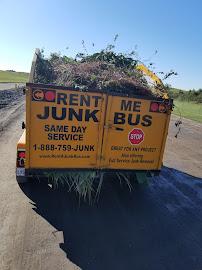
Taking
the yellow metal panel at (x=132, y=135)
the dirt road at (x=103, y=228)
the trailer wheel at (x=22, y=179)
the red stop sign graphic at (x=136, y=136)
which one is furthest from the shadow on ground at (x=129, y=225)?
the red stop sign graphic at (x=136, y=136)

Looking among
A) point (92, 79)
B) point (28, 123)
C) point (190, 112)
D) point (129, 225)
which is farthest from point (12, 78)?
point (129, 225)

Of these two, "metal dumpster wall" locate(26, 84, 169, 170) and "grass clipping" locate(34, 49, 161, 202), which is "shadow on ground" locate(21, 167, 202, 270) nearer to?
"grass clipping" locate(34, 49, 161, 202)

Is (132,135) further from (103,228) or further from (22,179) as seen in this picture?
(22,179)

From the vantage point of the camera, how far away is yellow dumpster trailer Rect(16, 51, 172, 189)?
517 cm

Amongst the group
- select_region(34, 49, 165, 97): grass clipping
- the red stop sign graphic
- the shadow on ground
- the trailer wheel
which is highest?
select_region(34, 49, 165, 97): grass clipping

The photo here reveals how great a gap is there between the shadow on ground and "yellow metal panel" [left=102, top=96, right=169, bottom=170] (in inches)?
36.4

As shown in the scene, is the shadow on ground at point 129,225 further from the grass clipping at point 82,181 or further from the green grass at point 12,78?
the green grass at point 12,78

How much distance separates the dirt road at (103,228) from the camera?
4234 mm

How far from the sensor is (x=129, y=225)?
5.35 metres

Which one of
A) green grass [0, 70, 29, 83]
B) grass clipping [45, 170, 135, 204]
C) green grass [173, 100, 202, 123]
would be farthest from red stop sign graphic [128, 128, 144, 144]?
green grass [0, 70, 29, 83]

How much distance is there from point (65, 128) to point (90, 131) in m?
0.46

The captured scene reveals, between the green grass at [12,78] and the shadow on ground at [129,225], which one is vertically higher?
the shadow on ground at [129,225]

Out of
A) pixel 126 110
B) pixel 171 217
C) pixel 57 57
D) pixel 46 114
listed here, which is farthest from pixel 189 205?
pixel 57 57

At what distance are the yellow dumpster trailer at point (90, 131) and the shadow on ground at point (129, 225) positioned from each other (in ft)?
2.66
